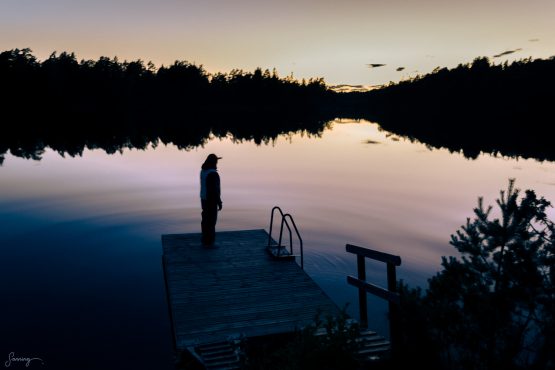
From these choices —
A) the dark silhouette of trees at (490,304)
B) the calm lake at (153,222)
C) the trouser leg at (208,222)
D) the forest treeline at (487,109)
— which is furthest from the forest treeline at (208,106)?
the dark silhouette of trees at (490,304)

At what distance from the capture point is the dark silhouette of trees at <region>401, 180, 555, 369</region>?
6.08 meters

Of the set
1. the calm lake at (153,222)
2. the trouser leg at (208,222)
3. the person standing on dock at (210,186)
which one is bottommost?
the calm lake at (153,222)

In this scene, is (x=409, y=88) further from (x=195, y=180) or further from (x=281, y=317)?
(x=281, y=317)

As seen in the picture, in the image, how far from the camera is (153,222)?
63.3 feet

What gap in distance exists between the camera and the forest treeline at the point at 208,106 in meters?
53.2

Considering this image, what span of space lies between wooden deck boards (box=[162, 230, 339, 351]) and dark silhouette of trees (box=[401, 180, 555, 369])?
1823 mm

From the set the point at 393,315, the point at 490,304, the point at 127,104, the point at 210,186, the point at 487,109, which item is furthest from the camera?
the point at 127,104

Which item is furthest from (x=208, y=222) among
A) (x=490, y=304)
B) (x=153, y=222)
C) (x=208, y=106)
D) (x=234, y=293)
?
(x=208, y=106)

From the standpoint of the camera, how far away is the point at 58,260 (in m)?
14.5

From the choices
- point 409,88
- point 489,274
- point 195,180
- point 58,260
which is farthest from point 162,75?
point 489,274

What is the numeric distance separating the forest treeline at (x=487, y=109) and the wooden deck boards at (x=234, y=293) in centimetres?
3298

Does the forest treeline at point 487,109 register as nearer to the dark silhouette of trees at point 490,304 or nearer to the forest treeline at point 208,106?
the forest treeline at point 208,106

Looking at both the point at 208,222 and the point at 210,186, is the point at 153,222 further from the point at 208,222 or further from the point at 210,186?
the point at 210,186

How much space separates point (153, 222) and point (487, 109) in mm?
109009
